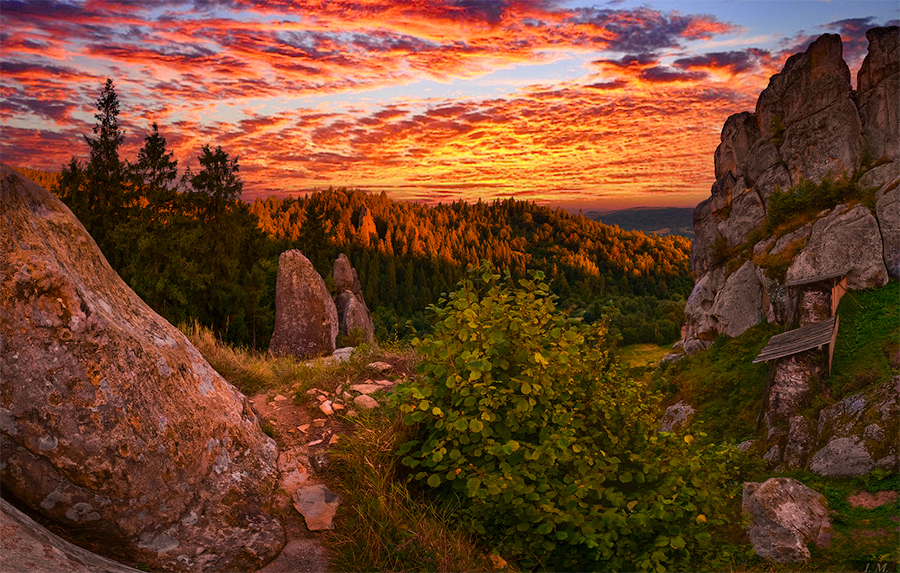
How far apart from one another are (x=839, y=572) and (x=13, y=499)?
14803 millimetres

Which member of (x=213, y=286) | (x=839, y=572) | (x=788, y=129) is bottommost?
(x=839, y=572)

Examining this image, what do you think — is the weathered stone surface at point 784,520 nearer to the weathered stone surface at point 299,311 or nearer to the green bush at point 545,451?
the green bush at point 545,451

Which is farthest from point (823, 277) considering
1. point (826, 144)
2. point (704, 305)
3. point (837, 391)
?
point (704, 305)

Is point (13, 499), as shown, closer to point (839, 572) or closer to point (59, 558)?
point (59, 558)

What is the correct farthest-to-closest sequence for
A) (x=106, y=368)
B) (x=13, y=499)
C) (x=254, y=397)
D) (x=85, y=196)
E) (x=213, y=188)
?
(x=213, y=188), (x=85, y=196), (x=254, y=397), (x=106, y=368), (x=13, y=499)

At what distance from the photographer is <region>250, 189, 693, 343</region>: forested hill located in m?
106

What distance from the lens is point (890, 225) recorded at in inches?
898

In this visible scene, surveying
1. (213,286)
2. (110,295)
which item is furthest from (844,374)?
(213,286)

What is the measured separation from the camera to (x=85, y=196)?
107ft

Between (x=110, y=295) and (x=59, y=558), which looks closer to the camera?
(x=59, y=558)

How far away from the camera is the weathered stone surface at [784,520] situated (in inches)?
483

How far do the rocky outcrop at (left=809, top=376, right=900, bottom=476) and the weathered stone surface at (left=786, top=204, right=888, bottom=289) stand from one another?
708 centimetres

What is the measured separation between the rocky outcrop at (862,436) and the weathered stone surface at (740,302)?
41.0 feet

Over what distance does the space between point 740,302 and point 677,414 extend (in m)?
10.7
